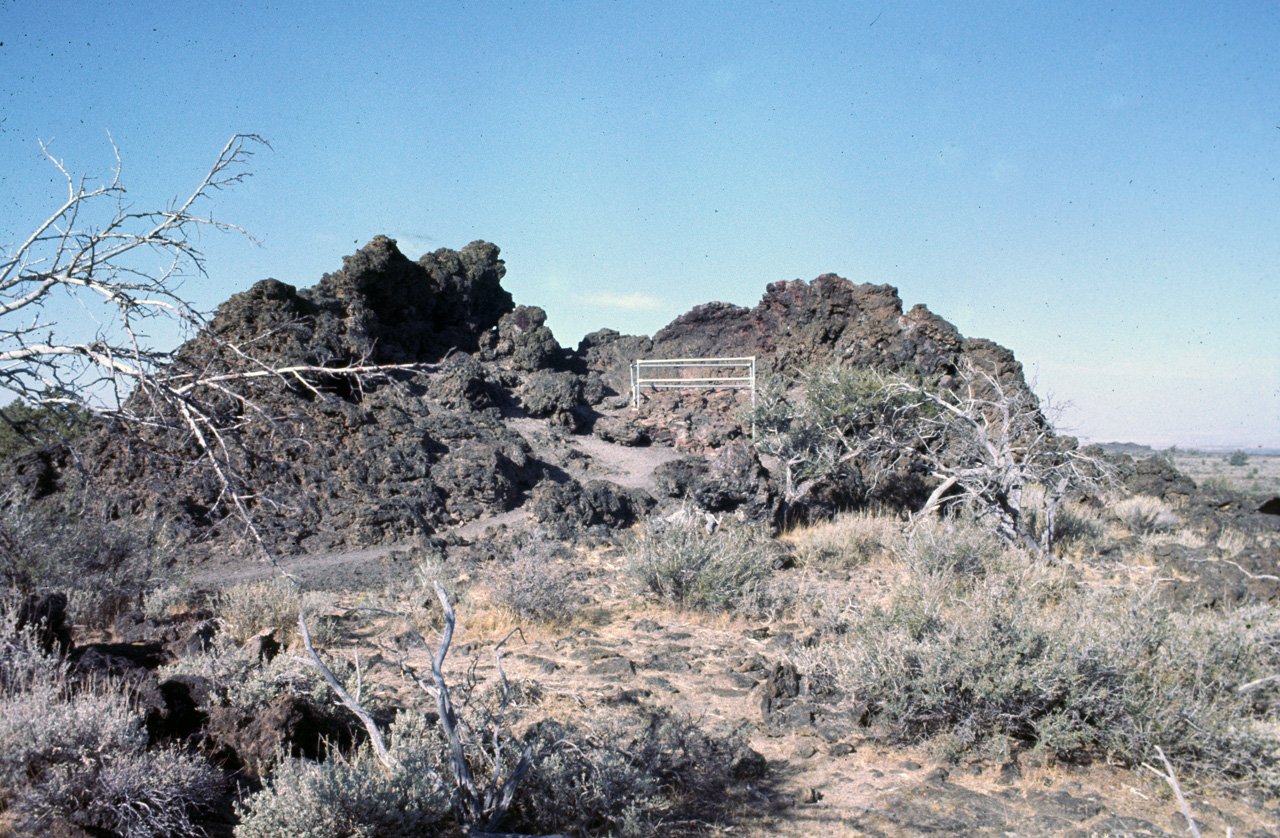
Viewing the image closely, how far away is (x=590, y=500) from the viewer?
452 inches

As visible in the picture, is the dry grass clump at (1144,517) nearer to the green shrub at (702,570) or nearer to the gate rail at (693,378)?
the green shrub at (702,570)

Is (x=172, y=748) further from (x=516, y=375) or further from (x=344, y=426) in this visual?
(x=516, y=375)

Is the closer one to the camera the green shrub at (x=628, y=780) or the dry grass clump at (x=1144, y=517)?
the green shrub at (x=628, y=780)

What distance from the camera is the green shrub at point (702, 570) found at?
7.00 m

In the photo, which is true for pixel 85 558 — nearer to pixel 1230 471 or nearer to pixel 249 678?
pixel 249 678

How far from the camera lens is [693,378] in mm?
22156

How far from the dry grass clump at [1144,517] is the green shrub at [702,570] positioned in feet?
24.9

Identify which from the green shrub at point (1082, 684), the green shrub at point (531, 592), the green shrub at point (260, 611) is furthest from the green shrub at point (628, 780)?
the green shrub at point (260, 611)

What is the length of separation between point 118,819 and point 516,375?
18.4m

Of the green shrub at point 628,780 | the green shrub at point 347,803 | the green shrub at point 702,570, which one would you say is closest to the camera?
the green shrub at point 347,803

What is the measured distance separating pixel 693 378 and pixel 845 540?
12748 mm

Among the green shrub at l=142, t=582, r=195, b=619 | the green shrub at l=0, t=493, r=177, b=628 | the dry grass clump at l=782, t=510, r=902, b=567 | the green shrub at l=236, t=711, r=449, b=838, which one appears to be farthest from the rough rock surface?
the green shrub at l=236, t=711, r=449, b=838

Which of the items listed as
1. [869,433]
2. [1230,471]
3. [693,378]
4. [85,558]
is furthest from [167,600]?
[1230,471]

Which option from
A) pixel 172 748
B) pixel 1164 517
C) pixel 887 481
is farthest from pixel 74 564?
pixel 1164 517
